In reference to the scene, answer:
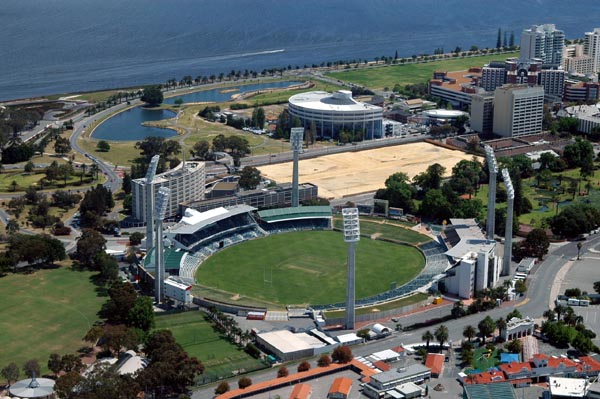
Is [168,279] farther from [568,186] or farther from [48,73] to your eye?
[48,73]

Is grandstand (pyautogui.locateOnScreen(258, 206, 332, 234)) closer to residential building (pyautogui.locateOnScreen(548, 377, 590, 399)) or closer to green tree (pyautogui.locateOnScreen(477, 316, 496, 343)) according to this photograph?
green tree (pyautogui.locateOnScreen(477, 316, 496, 343))

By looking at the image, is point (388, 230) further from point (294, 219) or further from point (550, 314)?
point (550, 314)

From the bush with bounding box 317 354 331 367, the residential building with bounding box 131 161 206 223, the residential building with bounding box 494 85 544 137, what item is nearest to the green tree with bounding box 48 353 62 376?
the bush with bounding box 317 354 331 367

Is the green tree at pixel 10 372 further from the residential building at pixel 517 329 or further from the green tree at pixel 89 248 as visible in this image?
the residential building at pixel 517 329

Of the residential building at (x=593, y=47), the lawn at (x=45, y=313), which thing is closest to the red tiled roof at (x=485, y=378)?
the lawn at (x=45, y=313)

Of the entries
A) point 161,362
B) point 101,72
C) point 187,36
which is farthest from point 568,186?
point 187,36

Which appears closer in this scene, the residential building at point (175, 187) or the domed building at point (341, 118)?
the residential building at point (175, 187)
